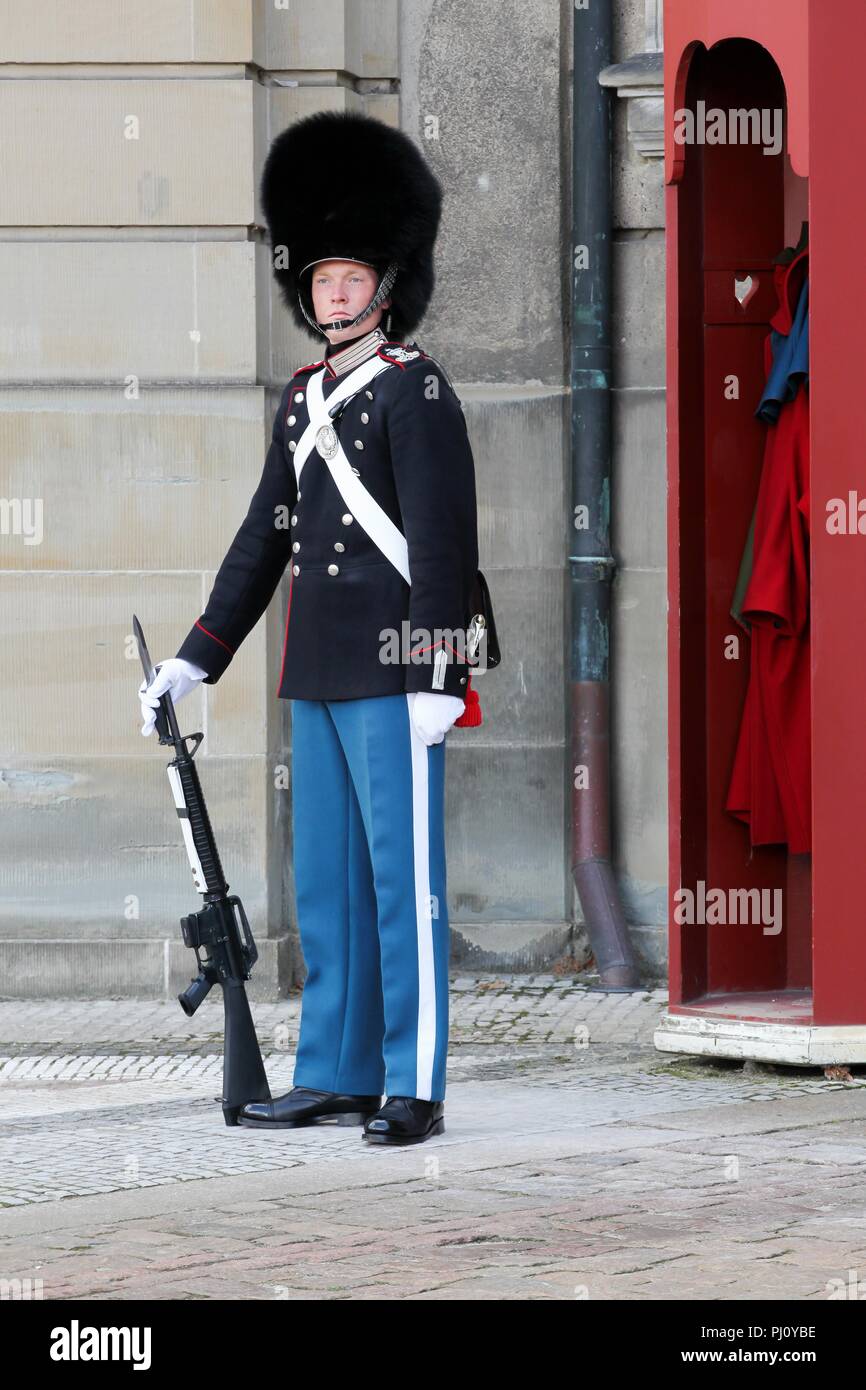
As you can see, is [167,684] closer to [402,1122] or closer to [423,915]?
[423,915]

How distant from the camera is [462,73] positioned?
8.05 metres

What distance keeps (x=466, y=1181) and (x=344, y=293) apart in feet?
6.52

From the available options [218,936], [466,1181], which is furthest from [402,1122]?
[218,936]

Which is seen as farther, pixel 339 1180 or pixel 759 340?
pixel 759 340

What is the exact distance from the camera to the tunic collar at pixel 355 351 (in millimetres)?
5434

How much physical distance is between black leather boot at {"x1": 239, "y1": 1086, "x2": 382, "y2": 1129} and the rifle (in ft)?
0.09

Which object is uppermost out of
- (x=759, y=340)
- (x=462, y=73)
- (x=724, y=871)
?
(x=462, y=73)

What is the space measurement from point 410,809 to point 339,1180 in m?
0.87

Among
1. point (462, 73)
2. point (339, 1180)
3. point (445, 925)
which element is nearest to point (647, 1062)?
point (445, 925)

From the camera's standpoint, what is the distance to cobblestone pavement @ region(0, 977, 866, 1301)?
3.99 metres

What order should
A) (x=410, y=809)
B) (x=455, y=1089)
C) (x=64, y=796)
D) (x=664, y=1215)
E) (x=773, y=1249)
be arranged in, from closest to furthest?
(x=773, y=1249), (x=664, y=1215), (x=410, y=809), (x=455, y=1089), (x=64, y=796)

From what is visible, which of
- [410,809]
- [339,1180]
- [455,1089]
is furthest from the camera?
[455,1089]

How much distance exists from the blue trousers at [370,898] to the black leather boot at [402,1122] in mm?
23

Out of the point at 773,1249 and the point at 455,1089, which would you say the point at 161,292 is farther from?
the point at 773,1249
